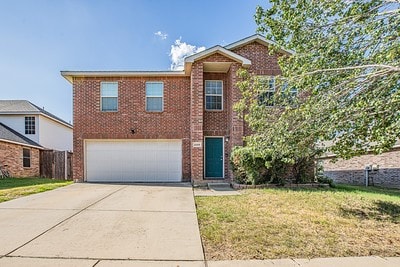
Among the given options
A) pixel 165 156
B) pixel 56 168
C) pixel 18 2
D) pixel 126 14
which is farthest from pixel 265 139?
pixel 56 168

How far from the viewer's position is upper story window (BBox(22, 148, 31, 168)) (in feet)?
59.5

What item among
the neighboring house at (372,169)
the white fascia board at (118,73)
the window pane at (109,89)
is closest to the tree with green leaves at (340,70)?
the neighboring house at (372,169)

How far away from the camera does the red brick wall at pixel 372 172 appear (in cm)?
Result: 1419

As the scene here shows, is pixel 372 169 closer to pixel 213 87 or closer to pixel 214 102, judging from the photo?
pixel 214 102

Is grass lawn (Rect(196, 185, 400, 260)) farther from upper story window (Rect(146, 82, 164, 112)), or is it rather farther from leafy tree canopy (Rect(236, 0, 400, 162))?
upper story window (Rect(146, 82, 164, 112))

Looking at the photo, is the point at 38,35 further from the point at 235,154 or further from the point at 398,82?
the point at 398,82

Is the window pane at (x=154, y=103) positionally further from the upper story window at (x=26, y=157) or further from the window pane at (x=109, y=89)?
the upper story window at (x=26, y=157)

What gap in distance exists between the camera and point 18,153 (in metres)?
17.6

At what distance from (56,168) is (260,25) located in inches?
670

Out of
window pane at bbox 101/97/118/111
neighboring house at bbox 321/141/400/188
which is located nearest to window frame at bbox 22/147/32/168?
window pane at bbox 101/97/118/111

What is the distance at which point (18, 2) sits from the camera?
31.4 feet

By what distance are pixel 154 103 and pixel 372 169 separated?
12.9 meters

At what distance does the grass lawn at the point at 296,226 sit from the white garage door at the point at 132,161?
16.9 feet

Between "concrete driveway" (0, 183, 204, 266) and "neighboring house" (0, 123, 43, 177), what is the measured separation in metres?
10.8
